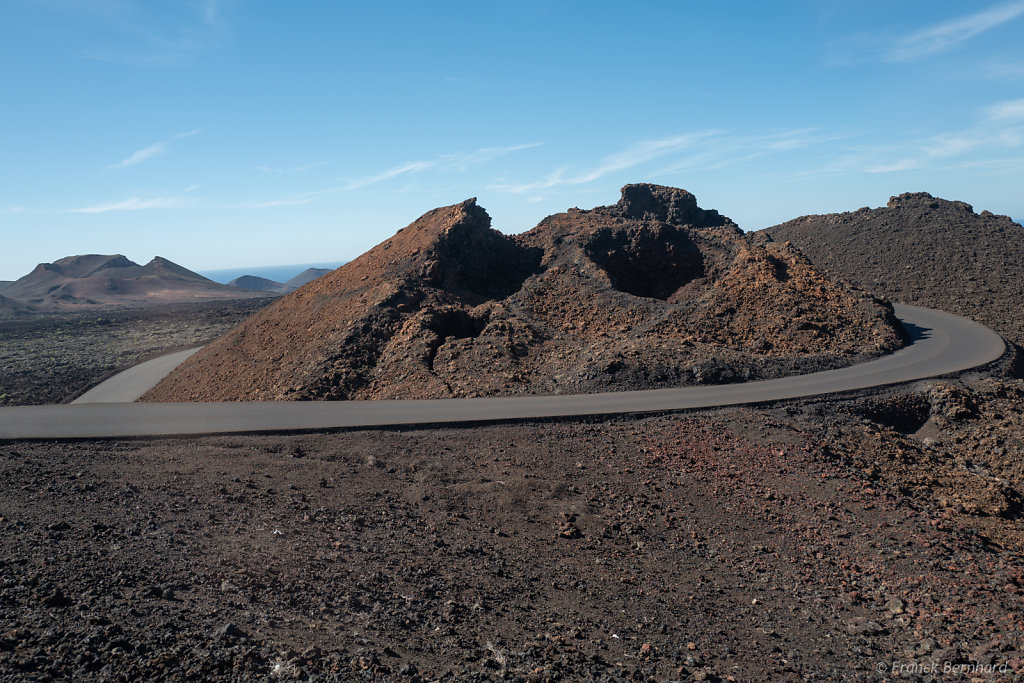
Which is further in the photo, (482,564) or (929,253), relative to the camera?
(929,253)

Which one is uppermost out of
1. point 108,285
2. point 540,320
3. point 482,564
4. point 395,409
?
point 108,285

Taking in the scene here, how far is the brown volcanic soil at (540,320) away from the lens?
2216 centimetres

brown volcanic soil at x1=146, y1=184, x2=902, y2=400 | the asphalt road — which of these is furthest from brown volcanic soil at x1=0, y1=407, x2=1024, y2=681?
the asphalt road

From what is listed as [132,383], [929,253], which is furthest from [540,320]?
[929,253]

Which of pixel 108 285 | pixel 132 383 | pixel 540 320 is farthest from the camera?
pixel 108 285

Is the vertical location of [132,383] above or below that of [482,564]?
above

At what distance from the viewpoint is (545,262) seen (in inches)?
1224

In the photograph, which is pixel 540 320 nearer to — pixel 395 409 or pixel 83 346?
pixel 395 409

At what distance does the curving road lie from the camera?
16.9 meters

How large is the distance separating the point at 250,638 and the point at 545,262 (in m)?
25.3

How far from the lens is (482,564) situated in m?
10.8

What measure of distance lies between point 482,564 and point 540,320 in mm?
16502

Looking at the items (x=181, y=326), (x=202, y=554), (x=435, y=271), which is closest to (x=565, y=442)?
(x=202, y=554)

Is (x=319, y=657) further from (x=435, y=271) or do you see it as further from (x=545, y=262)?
(x=545, y=262)
